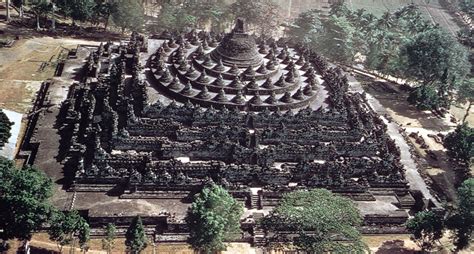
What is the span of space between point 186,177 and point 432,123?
131 feet

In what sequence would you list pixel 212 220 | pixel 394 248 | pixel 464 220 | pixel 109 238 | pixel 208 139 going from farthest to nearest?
pixel 208 139 < pixel 394 248 < pixel 464 220 < pixel 109 238 < pixel 212 220

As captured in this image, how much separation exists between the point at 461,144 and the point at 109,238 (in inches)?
1582

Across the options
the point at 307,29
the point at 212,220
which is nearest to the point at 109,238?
the point at 212,220

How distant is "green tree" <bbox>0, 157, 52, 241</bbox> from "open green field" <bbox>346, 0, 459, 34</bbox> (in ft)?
341

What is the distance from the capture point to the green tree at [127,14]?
78250 millimetres

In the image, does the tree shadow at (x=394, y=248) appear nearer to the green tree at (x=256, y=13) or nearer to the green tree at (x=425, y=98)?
the green tree at (x=425, y=98)

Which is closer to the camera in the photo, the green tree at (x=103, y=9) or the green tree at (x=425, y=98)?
the green tree at (x=425, y=98)

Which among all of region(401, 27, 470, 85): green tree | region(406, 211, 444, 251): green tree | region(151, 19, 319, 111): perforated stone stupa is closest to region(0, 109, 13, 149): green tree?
region(151, 19, 319, 111): perforated stone stupa

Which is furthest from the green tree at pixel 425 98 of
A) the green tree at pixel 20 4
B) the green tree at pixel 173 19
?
the green tree at pixel 20 4

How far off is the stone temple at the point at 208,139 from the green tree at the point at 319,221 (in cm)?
518

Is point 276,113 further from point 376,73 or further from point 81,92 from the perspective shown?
Result: point 376,73

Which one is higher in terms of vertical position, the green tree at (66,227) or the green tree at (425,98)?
the green tree at (66,227)

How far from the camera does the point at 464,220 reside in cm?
3997

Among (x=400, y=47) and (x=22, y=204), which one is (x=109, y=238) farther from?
(x=400, y=47)
